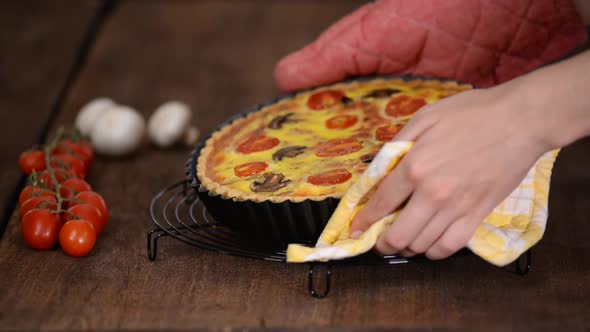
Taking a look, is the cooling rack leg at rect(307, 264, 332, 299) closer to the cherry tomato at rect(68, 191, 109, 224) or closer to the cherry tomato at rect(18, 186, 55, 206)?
the cherry tomato at rect(68, 191, 109, 224)

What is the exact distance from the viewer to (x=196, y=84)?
3.40 meters

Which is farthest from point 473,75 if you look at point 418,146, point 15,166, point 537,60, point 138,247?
point 15,166

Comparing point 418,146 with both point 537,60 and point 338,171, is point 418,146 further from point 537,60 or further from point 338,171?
point 537,60

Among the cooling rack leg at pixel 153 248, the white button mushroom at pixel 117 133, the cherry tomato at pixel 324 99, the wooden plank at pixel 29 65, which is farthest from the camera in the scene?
the wooden plank at pixel 29 65

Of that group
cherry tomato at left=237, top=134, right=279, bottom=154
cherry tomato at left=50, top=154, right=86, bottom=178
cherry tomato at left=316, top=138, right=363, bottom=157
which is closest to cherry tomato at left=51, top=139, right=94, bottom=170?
cherry tomato at left=50, top=154, right=86, bottom=178

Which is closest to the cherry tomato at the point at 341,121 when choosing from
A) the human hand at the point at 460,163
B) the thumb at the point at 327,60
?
the thumb at the point at 327,60

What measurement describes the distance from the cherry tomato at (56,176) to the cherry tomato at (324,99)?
0.74m

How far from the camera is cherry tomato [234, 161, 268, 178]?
2.09 m

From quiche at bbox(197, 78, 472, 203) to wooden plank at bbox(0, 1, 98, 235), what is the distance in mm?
744

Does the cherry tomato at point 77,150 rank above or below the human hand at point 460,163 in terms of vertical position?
below

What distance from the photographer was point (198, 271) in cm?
203

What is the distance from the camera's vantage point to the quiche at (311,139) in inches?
76.8

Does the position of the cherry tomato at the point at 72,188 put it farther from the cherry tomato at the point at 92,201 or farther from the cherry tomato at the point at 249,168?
the cherry tomato at the point at 249,168

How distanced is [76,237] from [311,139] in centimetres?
67
